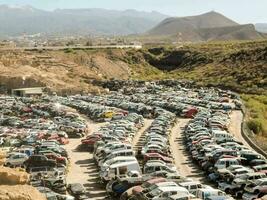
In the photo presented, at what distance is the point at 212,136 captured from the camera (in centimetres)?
4500

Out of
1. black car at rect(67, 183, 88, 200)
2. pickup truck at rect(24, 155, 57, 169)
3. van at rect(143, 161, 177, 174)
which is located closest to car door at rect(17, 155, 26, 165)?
pickup truck at rect(24, 155, 57, 169)

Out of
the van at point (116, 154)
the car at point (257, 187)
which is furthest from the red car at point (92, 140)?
the car at point (257, 187)

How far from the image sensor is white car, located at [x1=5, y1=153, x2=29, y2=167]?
3625 cm

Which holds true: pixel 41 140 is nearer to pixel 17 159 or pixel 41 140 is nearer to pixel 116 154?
pixel 17 159

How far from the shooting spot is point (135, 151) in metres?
41.4

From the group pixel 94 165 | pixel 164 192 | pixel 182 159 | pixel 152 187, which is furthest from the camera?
pixel 182 159

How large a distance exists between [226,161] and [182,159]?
21.3 ft

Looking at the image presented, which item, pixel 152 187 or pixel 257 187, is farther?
pixel 257 187

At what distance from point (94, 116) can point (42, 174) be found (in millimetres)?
34292

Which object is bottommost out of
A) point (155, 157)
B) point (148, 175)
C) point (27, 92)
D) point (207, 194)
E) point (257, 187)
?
point (27, 92)

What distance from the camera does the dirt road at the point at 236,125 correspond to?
1919 inches

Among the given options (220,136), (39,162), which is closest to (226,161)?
(220,136)

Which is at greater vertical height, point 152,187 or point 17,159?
point 152,187

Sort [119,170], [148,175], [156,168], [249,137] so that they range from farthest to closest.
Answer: [249,137], [156,168], [119,170], [148,175]
